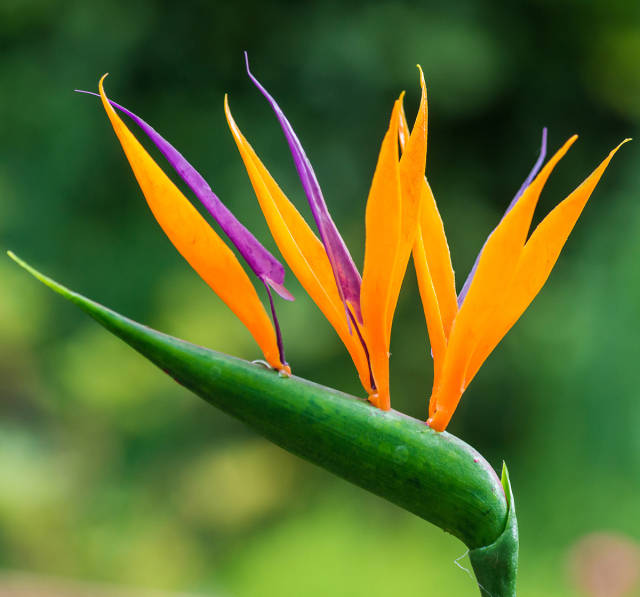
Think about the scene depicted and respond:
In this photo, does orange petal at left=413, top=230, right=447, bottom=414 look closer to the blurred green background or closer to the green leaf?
the green leaf

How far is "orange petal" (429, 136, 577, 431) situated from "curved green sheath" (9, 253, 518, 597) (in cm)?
2

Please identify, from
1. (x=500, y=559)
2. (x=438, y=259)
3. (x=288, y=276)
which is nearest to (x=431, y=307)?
(x=438, y=259)

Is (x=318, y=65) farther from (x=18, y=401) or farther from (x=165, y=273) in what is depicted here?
(x=18, y=401)

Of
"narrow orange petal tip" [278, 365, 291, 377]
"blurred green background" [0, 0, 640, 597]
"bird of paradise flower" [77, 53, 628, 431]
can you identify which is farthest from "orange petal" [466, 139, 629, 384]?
"blurred green background" [0, 0, 640, 597]

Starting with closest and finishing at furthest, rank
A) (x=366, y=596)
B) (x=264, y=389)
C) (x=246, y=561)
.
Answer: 1. (x=264, y=389)
2. (x=366, y=596)
3. (x=246, y=561)

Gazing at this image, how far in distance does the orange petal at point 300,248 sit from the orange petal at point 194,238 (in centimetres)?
3

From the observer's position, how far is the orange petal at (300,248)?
41 centimetres

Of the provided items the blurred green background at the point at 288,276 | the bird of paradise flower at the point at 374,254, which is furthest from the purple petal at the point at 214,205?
the blurred green background at the point at 288,276

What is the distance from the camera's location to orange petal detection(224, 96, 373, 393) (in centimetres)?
41

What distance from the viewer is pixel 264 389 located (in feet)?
1.26

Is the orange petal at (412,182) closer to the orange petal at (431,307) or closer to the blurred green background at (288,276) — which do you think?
the orange petal at (431,307)

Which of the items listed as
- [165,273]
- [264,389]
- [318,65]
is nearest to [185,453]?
[165,273]

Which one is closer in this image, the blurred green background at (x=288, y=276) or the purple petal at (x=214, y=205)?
the purple petal at (x=214, y=205)

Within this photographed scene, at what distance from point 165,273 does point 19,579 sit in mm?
886
